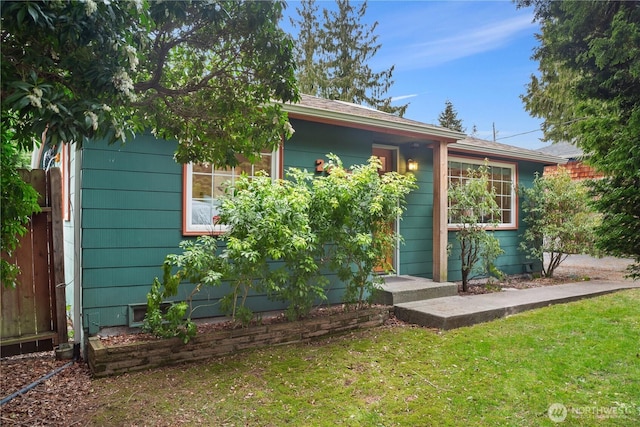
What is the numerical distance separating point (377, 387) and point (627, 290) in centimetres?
614

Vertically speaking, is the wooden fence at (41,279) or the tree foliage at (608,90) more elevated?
the tree foliage at (608,90)

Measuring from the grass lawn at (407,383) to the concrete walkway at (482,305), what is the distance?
0.76 feet

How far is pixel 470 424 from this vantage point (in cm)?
264

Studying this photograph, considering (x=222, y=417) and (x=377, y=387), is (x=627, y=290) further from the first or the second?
(x=222, y=417)

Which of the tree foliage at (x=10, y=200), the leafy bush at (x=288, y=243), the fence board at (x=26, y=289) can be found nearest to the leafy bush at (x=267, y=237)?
the leafy bush at (x=288, y=243)

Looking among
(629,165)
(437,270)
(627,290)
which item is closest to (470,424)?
(629,165)

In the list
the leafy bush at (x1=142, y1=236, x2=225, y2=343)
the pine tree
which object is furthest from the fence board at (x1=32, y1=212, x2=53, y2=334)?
the pine tree

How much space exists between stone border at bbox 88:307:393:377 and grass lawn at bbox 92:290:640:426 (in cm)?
12

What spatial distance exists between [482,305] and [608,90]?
3.53 m

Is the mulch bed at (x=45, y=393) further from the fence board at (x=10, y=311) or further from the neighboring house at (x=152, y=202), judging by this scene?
the neighboring house at (x=152, y=202)

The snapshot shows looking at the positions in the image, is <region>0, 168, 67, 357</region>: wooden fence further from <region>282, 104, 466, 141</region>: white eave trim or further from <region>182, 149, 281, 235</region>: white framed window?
<region>282, 104, 466, 141</region>: white eave trim

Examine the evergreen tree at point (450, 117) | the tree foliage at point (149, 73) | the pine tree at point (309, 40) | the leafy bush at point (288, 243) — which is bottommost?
the leafy bush at point (288, 243)

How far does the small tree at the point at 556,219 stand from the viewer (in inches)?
305

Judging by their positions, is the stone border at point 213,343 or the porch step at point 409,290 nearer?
the stone border at point 213,343
